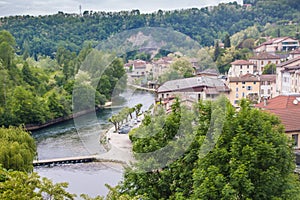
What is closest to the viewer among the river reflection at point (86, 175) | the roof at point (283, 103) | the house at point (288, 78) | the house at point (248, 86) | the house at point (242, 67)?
the river reflection at point (86, 175)

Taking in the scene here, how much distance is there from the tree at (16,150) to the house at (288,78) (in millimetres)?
9176

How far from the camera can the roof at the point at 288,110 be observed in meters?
8.36

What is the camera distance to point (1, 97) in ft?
53.7

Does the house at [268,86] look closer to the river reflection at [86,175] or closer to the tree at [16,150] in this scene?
the river reflection at [86,175]

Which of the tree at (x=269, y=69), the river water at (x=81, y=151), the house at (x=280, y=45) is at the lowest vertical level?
the river water at (x=81, y=151)

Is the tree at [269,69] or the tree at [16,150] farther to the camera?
the tree at [269,69]

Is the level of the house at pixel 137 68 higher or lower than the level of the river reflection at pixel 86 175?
higher

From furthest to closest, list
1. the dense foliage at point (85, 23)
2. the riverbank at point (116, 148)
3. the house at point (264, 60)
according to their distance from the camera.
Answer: the dense foliage at point (85, 23) < the house at point (264, 60) < the riverbank at point (116, 148)

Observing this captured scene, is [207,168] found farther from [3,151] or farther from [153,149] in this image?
[3,151]

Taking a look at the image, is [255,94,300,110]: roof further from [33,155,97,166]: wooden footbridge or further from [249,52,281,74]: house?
[249,52,281,74]: house

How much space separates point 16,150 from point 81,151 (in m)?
3.74

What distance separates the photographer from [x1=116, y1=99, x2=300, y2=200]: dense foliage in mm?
4219

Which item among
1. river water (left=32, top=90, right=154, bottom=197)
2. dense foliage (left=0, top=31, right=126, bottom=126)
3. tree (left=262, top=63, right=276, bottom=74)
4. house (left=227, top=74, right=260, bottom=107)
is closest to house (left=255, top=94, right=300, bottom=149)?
house (left=227, top=74, right=260, bottom=107)

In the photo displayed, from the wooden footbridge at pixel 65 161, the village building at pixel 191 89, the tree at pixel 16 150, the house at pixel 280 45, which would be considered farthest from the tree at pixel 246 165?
the house at pixel 280 45
